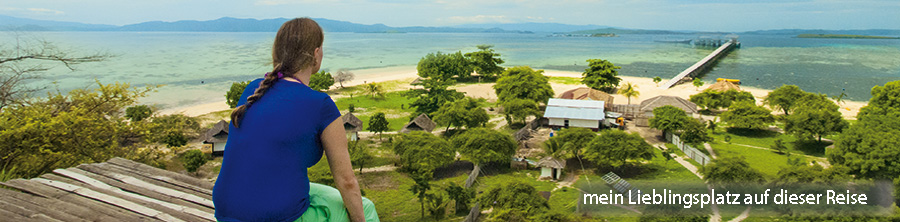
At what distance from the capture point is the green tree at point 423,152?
16.9m

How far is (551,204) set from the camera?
1452 centimetres

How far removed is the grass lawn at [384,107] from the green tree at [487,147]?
25.4 ft

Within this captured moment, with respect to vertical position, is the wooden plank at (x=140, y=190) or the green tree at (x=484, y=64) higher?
the wooden plank at (x=140, y=190)

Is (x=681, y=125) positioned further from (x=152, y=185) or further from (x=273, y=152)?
(x=273, y=152)

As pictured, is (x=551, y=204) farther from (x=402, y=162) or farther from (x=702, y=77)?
(x=702, y=77)

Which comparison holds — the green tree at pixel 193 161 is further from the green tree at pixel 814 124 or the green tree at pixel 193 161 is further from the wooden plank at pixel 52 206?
the green tree at pixel 814 124

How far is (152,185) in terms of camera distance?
14.9ft

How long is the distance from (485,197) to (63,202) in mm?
10295

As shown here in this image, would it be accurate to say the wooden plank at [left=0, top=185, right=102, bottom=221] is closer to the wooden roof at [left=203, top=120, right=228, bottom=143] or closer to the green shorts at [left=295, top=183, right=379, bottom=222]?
the green shorts at [left=295, top=183, right=379, bottom=222]

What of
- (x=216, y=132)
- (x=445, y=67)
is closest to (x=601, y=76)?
(x=445, y=67)

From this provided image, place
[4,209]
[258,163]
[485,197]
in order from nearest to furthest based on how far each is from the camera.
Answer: [258,163] < [4,209] < [485,197]

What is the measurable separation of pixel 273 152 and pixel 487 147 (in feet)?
50.8

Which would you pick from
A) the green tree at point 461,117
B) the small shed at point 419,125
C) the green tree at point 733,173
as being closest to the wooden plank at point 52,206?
the green tree at point 733,173

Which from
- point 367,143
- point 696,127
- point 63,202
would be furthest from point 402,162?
point 63,202
